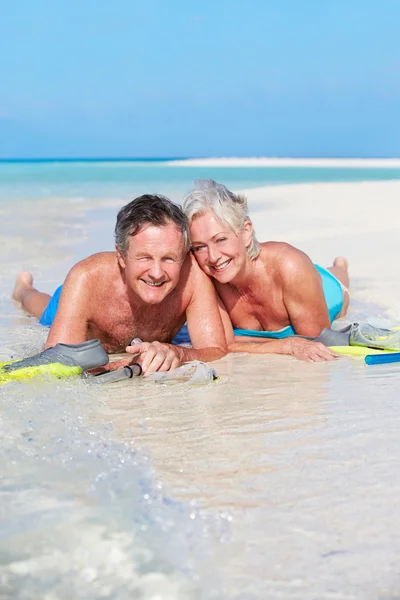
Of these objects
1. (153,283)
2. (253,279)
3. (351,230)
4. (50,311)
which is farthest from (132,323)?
(351,230)

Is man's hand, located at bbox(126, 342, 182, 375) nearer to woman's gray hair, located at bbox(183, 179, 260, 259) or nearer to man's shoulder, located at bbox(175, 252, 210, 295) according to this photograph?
man's shoulder, located at bbox(175, 252, 210, 295)

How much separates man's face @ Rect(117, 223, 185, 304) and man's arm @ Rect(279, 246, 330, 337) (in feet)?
3.05

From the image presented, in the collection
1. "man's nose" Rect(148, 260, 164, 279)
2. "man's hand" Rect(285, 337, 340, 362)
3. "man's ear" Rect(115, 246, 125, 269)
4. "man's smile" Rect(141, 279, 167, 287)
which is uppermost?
"man's ear" Rect(115, 246, 125, 269)

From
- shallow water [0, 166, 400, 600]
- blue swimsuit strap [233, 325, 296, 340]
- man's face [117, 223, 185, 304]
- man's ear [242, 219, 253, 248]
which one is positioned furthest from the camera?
blue swimsuit strap [233, 325, 296, 340]

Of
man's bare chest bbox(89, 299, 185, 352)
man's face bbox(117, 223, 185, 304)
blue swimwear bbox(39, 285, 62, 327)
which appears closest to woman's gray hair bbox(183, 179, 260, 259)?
man's face bbox(117, 223, 185, 304)

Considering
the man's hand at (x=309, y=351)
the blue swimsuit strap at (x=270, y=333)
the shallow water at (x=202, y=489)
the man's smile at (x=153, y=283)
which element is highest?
the man's smile at (x=153, y=283)

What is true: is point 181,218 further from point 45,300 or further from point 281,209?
point 281,209

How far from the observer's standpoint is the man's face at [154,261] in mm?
4473

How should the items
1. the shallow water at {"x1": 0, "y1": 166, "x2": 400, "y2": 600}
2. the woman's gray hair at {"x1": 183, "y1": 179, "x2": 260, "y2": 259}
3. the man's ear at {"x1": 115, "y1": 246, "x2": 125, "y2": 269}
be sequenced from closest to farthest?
the shallow water at {"x1": 0, "y1": 166, "x2": 400, "y2": 600} < the man's ear at {"x1": 115, "y1": 246, "x2": 125, "y2": 269} < the woman's gray hair at {"x1": 183, "y1": 179, "x2": 260, "y2": 259}

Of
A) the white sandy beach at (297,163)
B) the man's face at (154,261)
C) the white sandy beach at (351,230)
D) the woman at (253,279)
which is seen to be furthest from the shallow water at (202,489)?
the white sandy beach at (297,163)

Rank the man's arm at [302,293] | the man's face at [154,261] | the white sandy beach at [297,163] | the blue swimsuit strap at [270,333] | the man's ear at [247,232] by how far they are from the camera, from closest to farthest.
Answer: the man's face at [154,261], the man's ear at [247,232], the man's arm at [302,293], the blue swimsuit strap at [270,333], the white sandy beach at [297,163]

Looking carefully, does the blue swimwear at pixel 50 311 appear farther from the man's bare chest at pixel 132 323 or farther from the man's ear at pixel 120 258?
the man's ear at pixel 120 258

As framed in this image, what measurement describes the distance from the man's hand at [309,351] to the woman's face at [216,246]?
61 cm

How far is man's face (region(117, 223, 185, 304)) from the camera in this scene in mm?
4473
